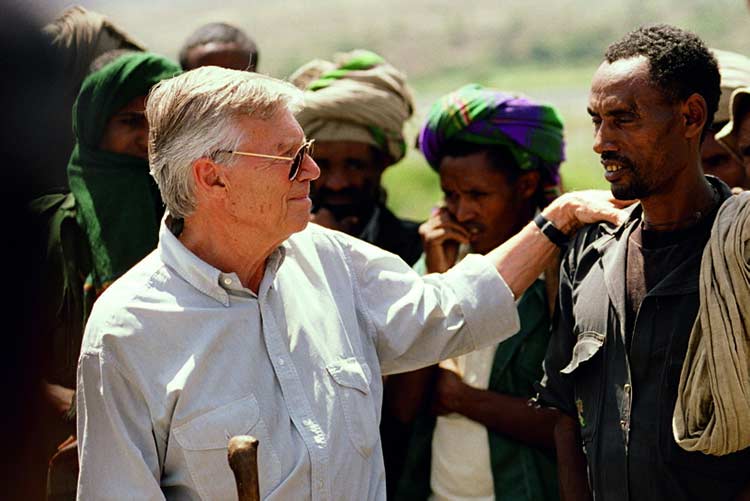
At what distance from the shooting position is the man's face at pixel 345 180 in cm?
504

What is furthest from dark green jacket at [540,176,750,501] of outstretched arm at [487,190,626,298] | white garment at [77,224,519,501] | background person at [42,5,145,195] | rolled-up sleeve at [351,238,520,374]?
background person at [42,5,145,195]

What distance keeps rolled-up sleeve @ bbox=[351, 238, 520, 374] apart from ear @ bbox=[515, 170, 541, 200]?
893 mm

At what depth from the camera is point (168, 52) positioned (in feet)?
67.1

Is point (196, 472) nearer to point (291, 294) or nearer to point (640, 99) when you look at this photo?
point (291, 294)

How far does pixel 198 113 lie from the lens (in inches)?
128

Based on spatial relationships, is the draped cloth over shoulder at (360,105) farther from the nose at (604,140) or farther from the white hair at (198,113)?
the nose at (604,140)

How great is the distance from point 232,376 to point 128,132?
168 cm

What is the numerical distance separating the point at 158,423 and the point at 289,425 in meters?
0.34

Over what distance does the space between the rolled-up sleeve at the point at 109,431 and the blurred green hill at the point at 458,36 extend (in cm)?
774

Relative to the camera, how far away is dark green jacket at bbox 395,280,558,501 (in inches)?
162

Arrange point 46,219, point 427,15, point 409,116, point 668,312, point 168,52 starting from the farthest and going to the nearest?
point 427,15 → point 168,52 → point 409,116 → point 46,219 → point 668,312

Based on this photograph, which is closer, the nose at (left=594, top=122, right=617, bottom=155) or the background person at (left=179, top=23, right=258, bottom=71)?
the nose at (left=594, top=122, right=617, bottom=155)

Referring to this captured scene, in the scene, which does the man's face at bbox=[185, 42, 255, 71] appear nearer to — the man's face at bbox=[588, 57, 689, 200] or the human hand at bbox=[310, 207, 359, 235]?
the human hand at bbox=[310, 207, 359, 235]

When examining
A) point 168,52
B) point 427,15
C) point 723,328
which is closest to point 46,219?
point 723,328
